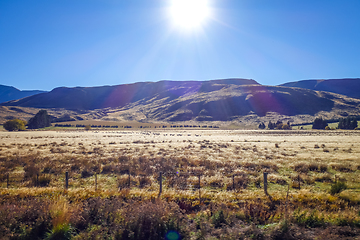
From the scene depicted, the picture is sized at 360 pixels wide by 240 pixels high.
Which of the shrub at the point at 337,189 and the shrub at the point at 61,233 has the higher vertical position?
the shrub at the point at 61,233

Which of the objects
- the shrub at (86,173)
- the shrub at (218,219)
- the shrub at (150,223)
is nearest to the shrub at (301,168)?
the shrub at (218,219)

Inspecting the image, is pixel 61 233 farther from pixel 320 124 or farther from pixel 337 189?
pixel 320 124

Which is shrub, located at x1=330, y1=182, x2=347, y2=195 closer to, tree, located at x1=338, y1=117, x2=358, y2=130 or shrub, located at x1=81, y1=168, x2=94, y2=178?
shrub, located at x1=81, y1=168, x2=94, y2=178

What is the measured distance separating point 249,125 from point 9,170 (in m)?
178

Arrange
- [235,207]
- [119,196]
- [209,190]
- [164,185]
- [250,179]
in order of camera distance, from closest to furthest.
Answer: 1. [235,207]
2. [119,196]
3. [209,190]
4. [164,185]
5. [250,179]

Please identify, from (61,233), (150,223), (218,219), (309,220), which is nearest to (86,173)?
(61,233)

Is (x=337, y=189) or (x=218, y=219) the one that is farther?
(x=337, y=189)

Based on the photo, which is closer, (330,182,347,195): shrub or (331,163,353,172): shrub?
(330,182,347,195): shrub

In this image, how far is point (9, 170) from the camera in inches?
695

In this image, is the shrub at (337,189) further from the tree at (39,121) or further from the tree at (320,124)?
the tree at (39,121)

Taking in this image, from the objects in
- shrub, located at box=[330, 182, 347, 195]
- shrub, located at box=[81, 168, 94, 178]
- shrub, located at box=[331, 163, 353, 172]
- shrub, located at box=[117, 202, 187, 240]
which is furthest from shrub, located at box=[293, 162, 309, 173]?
shrub, located at box=[81, 168, 94, 178]

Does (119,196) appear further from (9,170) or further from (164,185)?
(9,170)

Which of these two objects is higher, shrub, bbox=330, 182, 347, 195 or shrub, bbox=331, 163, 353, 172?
shrub, bbox=330, 182, 347, 195

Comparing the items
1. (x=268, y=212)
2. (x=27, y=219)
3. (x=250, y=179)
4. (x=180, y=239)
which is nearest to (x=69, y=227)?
(x=27, y=219)
